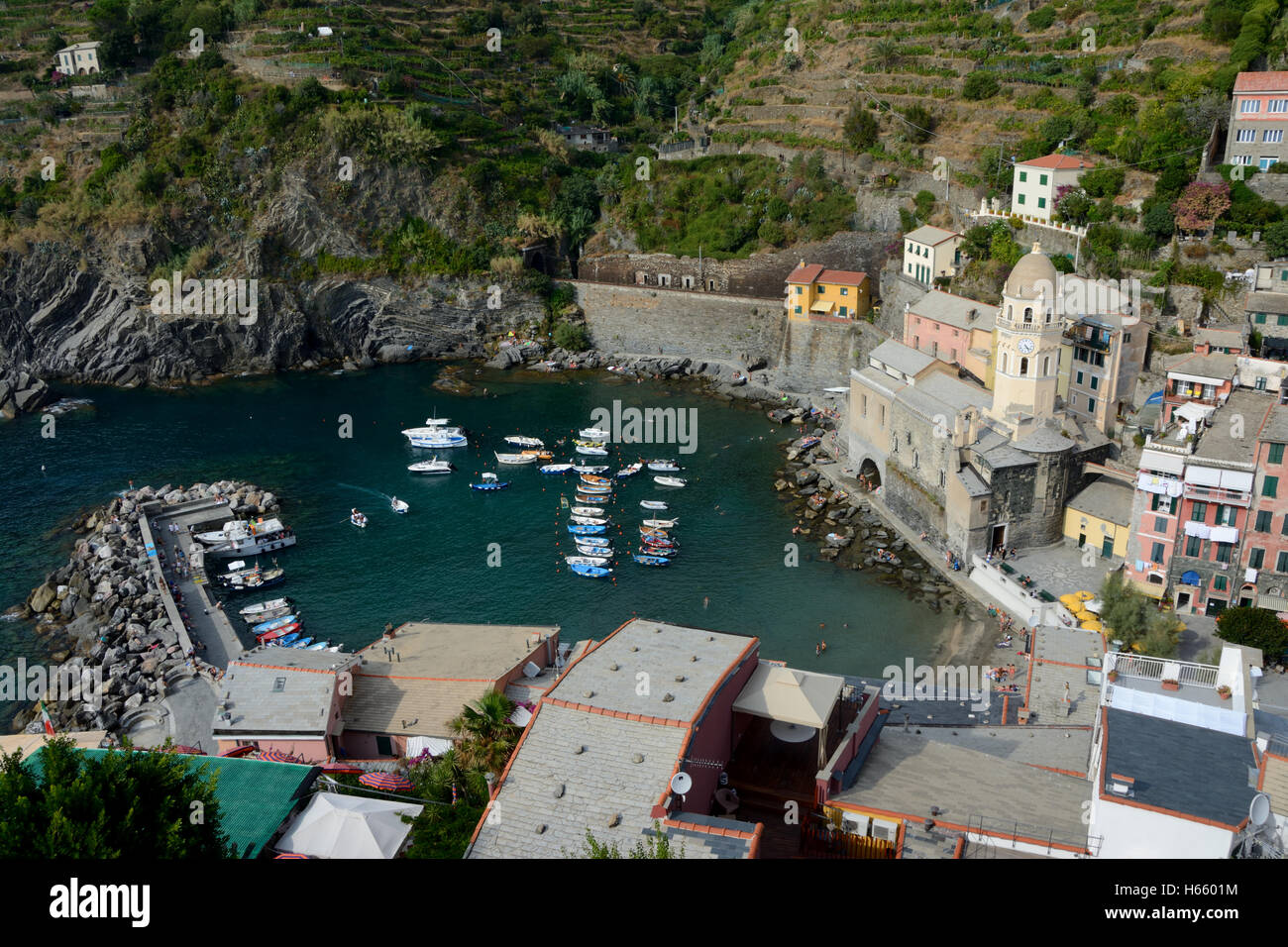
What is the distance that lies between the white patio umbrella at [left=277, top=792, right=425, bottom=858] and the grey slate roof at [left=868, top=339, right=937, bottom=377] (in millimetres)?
31333

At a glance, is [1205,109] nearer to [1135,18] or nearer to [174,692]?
[1135,18]

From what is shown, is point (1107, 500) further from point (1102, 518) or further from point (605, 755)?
point (605, 755)

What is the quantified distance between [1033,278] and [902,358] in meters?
9.54

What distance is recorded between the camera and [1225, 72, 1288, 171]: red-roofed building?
146 ft

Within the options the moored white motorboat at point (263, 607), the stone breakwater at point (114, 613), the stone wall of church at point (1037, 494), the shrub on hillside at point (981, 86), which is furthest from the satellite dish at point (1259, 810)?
the shrub on hillside at point (981, 86)

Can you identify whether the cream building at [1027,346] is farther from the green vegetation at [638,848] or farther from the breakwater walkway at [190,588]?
the breakwater walkway at [190,588]

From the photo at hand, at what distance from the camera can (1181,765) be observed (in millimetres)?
17016

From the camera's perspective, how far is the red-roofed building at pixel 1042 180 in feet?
161

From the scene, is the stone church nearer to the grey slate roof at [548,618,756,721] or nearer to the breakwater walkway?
the grey slate roof at [548,618,756,721]

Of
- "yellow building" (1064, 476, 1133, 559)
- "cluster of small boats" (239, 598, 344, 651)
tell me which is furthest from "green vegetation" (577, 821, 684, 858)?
"yellow building" (1064, 476, 1133, 559)

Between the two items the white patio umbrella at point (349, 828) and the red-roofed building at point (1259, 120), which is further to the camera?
the red-roofed building at point (1259, 120)

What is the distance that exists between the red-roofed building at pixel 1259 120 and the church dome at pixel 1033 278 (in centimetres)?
1460

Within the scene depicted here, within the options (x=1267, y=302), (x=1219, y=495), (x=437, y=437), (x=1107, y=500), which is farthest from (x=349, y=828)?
(x=1267, y=302)
